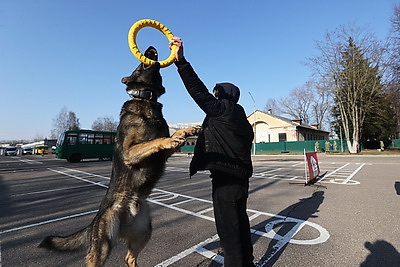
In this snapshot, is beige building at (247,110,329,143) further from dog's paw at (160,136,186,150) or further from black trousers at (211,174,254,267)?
dog's paw at (160,136,186,150)

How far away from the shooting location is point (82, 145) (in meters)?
23.4

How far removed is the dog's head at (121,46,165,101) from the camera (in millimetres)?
2637

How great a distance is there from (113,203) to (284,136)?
135 ft

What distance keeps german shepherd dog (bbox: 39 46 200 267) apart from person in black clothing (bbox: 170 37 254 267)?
284mm

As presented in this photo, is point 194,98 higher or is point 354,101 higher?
point 354,101

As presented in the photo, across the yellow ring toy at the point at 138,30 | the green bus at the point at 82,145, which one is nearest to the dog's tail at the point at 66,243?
the yellow ring toy at the point at 138,30

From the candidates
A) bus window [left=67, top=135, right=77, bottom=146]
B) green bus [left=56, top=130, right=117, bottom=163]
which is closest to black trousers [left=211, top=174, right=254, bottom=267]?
green bus [left=56, top=130, right=117, bottom=163]

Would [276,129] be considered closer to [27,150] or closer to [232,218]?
[232,218]

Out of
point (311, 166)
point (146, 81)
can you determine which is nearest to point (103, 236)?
point (146, 81)

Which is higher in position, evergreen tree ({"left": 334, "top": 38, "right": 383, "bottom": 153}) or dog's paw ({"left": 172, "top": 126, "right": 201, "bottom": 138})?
evergreen tree ({"left": 334, "top": 38, "right": 383, "bottom": 153})

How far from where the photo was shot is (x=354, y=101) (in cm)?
3012

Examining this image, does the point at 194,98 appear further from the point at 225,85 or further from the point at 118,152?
the point at 118,152

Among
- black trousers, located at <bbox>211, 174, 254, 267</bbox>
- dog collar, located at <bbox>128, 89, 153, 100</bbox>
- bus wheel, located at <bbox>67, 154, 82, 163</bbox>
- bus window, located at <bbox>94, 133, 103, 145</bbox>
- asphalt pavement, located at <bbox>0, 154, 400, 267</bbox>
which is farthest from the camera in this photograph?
bus window, located at <bbox>94, 133, 103, 145</bbox>

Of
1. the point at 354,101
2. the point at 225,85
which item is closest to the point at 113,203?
the point at 225,85
